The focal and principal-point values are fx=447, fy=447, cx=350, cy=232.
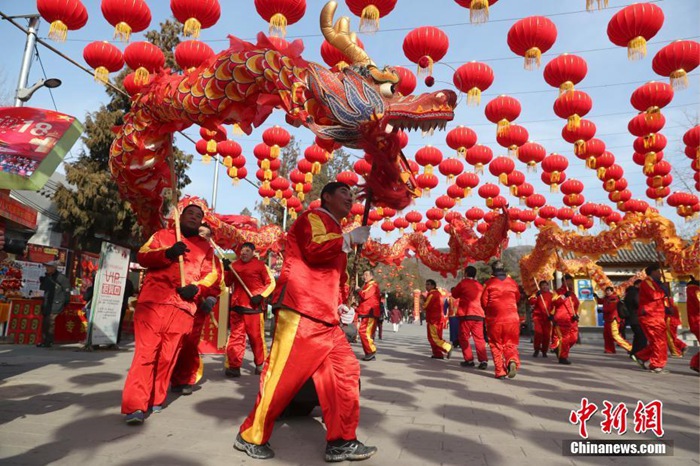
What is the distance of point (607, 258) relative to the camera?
70.6ft

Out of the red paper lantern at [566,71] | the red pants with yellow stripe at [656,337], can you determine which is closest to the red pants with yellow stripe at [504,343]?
the red pants with yellow stripe at [656,337]

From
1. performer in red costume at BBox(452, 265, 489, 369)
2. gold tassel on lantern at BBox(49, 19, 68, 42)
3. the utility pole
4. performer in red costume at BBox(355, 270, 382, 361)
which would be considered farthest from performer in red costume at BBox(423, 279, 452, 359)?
the utility pole

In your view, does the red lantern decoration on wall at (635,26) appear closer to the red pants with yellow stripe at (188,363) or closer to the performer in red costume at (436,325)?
the performer in red costume at (436,325)

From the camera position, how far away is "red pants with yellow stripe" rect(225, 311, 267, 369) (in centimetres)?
568

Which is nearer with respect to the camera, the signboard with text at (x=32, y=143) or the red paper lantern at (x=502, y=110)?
the signboard with text at (x=32, y=143)

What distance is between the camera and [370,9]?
551cm

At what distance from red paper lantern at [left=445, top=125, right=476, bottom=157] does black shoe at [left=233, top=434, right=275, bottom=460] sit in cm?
693

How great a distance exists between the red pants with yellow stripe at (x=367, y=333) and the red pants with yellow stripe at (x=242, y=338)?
2.52 m

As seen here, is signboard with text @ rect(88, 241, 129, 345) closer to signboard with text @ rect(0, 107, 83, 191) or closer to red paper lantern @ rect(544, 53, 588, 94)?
signboard with text @ rect(0, 107, 83, 191)

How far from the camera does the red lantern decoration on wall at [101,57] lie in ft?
20.6

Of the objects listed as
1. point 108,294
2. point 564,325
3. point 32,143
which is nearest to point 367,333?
point 564,325

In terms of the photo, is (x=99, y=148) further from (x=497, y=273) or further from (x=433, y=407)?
(x=433, y=407)

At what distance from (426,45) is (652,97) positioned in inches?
148

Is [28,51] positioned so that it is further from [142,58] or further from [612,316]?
[612,316]
